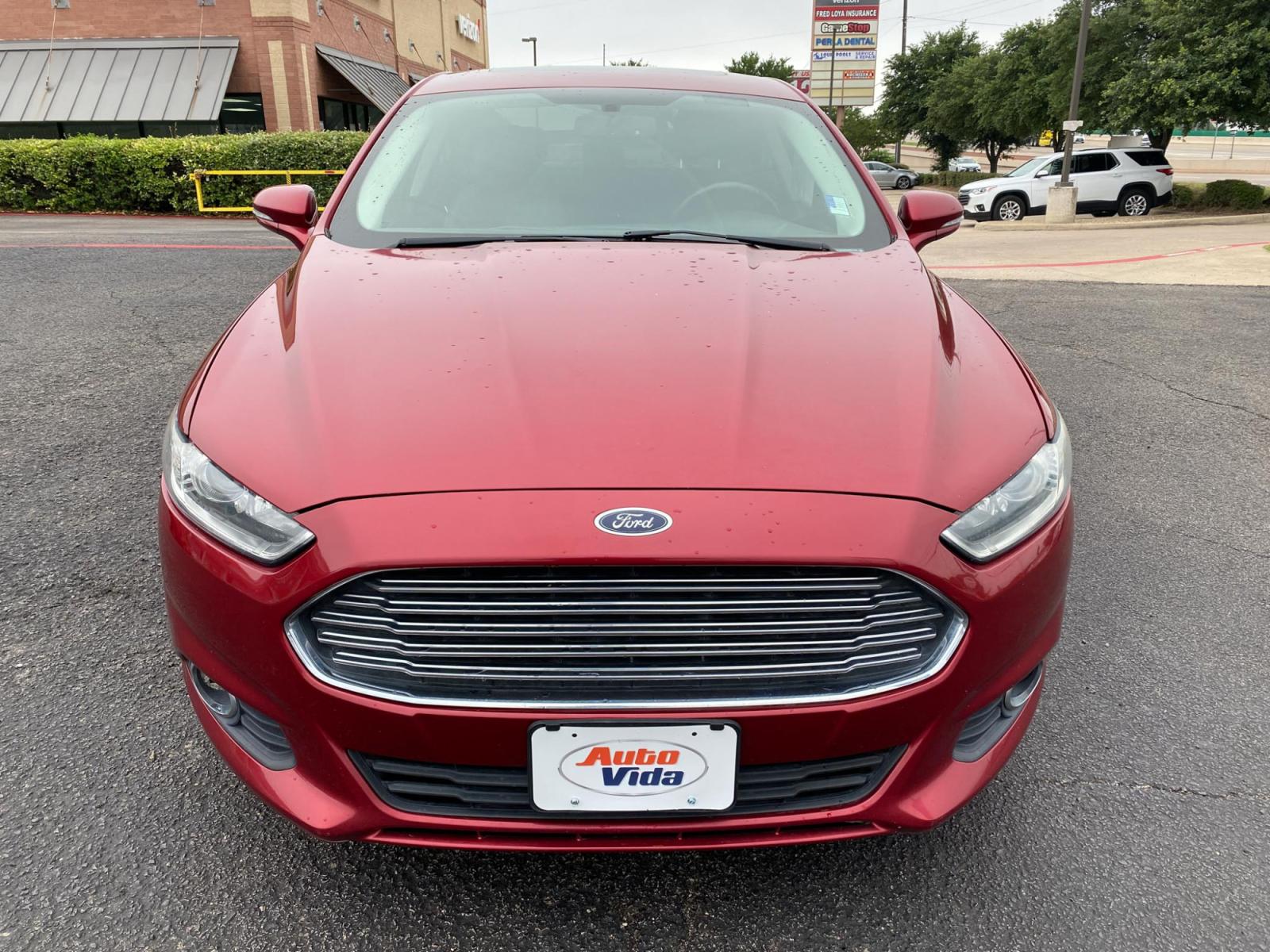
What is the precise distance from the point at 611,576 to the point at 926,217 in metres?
1.89

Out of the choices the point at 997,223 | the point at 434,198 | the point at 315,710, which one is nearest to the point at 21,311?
the point at 434,198

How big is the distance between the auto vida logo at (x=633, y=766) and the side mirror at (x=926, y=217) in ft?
6.21

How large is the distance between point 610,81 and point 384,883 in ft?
8.32

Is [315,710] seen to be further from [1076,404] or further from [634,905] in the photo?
[1076,404]

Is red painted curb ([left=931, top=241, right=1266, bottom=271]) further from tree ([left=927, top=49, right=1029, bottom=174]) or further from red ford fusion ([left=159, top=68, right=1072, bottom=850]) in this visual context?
tree ([left=927, top=49, right=1029, bottom=174])

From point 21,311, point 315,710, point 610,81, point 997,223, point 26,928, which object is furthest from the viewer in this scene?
point 997,223

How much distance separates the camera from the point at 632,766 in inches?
58.5

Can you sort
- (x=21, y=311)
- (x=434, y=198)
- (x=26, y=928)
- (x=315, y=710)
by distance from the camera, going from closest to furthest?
(x=315, y=710) → (x=26, y=928) → (x=434, y=198) → (x=21, y=311)

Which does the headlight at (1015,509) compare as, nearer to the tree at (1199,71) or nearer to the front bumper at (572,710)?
the front bumper at (572,710)

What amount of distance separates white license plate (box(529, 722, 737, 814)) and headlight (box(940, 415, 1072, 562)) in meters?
0.49

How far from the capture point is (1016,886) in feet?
5.99

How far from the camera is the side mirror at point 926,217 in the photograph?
9.37 ft

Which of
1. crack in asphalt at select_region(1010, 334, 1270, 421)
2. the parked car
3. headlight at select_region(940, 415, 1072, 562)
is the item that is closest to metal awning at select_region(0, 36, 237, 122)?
the parked car

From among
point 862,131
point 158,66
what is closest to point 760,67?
point 862,131
